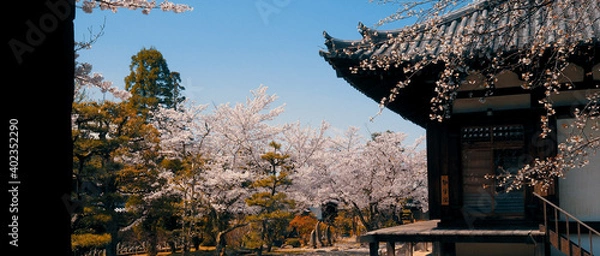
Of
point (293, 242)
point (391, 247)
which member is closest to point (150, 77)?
point (293, 242)

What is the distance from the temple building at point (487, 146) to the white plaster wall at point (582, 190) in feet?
0.04

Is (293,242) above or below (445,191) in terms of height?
below

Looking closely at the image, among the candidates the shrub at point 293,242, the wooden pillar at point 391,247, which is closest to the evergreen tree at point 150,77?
the shrub at point 293,242

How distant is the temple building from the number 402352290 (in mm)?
5373

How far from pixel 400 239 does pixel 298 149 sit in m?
14.0

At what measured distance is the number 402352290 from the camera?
1394mm

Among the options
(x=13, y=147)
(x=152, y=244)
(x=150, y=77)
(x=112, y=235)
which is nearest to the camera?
(x=13, y=147)

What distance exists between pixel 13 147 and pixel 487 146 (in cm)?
693

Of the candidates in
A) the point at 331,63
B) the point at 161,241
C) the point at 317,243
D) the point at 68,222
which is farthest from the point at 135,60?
the point at 68,222

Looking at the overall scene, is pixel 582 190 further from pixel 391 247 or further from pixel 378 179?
pixel 378 179

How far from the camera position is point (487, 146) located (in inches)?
294

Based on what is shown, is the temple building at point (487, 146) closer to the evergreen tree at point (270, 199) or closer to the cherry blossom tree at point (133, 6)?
the cherry blossom tree at point (133, 6)

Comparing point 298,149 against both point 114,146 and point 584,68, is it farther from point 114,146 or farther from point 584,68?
point 584,68

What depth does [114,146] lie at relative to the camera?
1565cm
